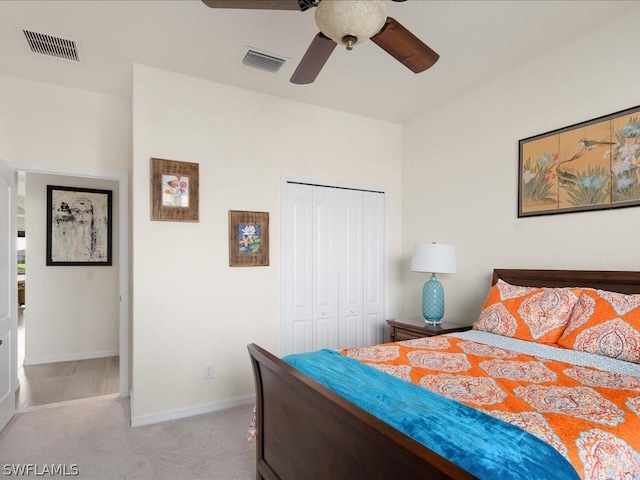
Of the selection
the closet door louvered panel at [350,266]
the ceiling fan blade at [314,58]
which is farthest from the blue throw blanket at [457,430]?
the closet door louvered panel at [350,266]

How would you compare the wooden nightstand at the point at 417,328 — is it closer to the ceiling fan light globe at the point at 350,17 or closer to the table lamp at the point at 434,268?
the table lamp at the point at 434,268

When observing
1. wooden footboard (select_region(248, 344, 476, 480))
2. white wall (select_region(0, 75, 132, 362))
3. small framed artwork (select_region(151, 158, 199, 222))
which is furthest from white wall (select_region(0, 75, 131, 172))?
wooden footboard (select_region(248, 344, 476, 480))

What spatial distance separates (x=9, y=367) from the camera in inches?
119

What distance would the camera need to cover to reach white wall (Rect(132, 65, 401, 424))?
9.84 feet

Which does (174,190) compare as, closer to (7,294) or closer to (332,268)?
(7,294)

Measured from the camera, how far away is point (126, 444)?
8.45ft

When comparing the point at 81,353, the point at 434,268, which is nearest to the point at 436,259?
the point at 434,268

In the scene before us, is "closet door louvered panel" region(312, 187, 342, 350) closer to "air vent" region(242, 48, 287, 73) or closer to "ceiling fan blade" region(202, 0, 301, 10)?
"air vent" region(242, 48, 287, 73)

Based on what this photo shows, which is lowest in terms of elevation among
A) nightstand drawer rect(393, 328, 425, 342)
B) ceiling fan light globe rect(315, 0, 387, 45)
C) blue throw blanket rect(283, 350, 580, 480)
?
nightstand drawer rect(393, 328, 425, 342)

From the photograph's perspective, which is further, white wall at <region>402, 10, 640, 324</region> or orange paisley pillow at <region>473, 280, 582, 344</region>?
white wall at <region>402, 10, 640, 324</region>

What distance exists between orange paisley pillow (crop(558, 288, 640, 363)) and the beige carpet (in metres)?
2.04

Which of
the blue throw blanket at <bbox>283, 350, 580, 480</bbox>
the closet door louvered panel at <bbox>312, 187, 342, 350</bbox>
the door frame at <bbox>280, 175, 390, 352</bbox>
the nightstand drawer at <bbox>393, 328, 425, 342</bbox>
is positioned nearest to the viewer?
the blue throw blanket at <bbox>283, 350, 580, 480</bbox>

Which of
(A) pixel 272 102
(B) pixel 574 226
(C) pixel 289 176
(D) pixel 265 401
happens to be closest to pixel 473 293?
(B) pixel 574 226

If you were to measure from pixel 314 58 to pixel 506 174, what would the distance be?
1.99 meters
